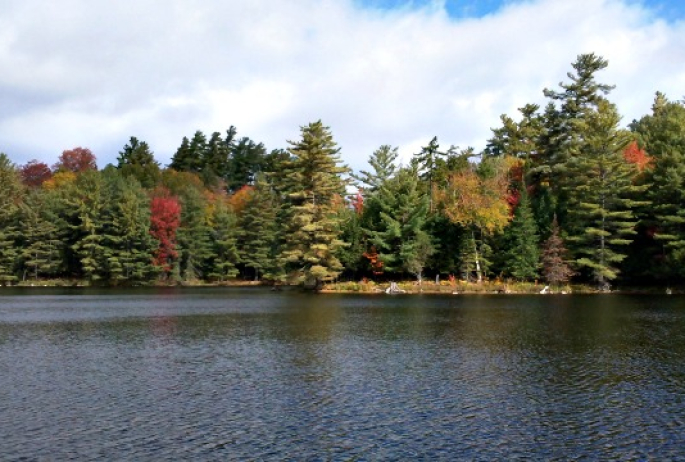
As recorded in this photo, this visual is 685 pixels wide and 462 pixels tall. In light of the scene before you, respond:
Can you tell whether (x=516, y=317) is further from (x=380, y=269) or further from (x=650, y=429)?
(x=380, y=269)

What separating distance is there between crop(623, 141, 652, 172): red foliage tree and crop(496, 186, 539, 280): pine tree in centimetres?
1341

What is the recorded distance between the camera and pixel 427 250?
68.2m

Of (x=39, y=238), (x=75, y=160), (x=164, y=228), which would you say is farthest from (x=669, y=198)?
(x=75, y=160)

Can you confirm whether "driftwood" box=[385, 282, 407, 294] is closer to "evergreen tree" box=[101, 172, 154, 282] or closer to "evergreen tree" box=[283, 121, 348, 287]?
"evergreen tree" box=[283, 121, 348, 287]

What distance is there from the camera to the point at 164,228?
8756 centimetres

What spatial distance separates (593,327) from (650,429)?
1998cm

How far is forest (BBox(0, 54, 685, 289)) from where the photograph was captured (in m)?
63.5

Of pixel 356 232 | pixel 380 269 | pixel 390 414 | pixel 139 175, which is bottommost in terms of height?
pixel 390 414

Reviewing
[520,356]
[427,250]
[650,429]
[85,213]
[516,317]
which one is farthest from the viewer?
[85,213]

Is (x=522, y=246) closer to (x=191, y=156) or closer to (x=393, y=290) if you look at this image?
(x=393, y=290)

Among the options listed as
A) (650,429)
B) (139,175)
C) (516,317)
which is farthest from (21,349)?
(139,175)

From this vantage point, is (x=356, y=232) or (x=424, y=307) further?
(x=356, y=232)

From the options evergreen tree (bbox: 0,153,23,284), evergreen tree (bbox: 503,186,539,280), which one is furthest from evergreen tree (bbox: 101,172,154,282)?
evergreen tree (bbox: 503,186,539,280)

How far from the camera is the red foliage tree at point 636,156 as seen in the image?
67.4 meters
